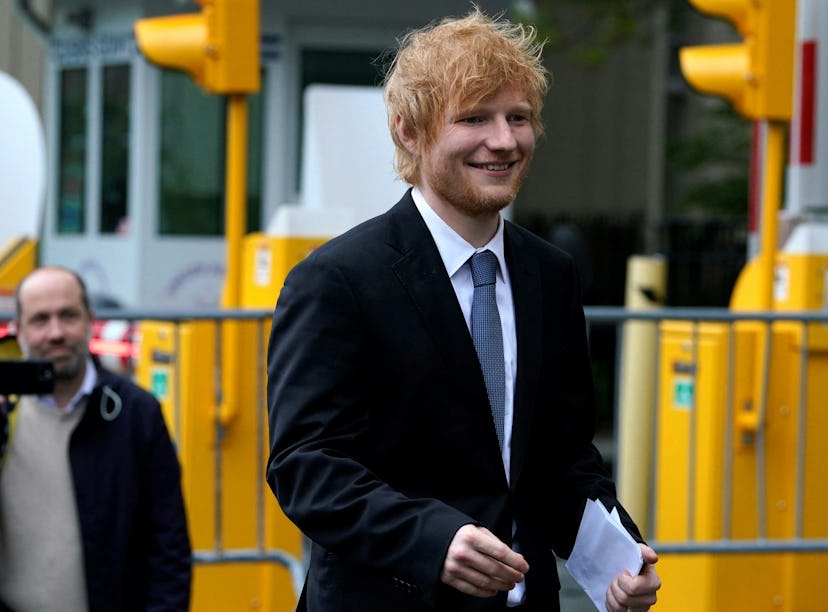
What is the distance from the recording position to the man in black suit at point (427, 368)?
2.78 metres

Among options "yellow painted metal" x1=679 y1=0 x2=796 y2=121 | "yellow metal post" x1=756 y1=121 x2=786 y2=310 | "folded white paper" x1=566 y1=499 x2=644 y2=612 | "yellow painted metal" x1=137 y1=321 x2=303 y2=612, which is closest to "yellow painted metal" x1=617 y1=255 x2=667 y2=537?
"yellow metal post" x1=756 y1=121 x2=786 y2=310

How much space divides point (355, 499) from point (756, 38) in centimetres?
493

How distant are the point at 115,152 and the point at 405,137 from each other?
13163mm

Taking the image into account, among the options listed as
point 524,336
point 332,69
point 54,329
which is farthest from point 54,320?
point 332,69

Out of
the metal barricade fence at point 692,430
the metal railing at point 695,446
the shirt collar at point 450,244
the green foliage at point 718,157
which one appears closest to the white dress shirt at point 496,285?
the shirt collar at point 450,244

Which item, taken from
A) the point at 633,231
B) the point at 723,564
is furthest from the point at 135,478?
the point at 633,231

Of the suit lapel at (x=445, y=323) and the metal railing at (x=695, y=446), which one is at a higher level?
the suit lapel at (x=445, y=323)

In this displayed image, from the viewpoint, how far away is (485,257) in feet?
9.74

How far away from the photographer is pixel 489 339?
291 cm

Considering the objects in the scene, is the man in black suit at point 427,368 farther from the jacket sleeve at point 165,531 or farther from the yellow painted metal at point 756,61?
the yellow painted metal at point 756,61

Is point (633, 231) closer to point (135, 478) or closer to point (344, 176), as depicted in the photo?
point (344, 176)

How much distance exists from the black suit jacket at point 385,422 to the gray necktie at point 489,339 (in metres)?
0.03

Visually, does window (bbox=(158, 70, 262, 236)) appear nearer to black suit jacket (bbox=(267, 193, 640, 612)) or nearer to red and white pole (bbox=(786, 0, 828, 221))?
red and white pole (bbox=(786, 0, 828, 221))

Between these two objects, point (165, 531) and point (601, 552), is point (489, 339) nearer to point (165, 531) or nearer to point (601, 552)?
point (601, 552)
